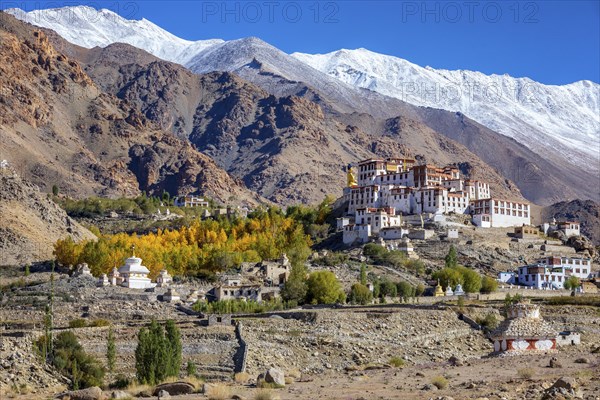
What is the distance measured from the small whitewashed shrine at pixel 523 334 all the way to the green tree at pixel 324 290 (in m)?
34.4

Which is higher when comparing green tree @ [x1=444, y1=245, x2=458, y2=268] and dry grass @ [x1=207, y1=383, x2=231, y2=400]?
green tree @ [x1=444, y1=245, x2=458, y2=268]

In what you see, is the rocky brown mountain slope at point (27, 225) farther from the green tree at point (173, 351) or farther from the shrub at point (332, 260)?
the green tree at point (173, 351)

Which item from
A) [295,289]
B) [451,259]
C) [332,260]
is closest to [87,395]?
[295,289]

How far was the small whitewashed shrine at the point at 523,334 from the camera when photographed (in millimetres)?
45312

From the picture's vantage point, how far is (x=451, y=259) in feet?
318

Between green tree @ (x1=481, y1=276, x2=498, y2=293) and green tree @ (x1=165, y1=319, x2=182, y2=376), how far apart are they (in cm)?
4188

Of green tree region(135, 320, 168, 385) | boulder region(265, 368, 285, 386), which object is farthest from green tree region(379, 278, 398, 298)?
boulder region(265, 368, 285, 386)

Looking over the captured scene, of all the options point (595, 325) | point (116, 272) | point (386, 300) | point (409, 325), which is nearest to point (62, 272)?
point (116, 272)

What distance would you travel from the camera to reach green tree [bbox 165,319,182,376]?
154ft

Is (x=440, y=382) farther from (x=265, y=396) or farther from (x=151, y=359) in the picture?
(x=151, y=359)

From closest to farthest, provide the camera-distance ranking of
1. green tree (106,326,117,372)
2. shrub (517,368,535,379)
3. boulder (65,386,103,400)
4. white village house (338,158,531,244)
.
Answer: boulder (65,386,103,400) < shrub (517,368,535,379) < green tree (106,326,117,372) < white village house (338,158,531,244)

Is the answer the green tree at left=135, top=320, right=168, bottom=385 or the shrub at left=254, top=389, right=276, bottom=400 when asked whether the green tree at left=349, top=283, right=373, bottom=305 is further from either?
the shrub at left=254, top=389, right=276, bottom=400

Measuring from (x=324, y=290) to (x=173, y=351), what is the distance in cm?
3358

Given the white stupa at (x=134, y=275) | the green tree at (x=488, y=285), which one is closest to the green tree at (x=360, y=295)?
the green tree at (x=488, y=285)
